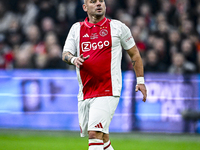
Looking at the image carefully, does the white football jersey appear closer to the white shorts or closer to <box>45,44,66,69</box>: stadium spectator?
the white shorts

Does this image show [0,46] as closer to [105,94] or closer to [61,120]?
[61,120]

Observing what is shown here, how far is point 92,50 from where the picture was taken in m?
5.47

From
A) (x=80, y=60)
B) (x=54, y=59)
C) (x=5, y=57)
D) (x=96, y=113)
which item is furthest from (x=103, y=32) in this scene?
(x=5, y=57)

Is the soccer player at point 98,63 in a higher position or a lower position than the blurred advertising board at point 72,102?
higher

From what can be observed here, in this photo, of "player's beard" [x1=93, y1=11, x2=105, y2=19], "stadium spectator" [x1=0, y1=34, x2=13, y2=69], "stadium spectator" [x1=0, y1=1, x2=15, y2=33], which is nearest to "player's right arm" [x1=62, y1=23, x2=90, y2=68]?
"player's beard" [x1=93, y1=11, x2=105, y2=19]

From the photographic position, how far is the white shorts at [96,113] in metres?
5.28

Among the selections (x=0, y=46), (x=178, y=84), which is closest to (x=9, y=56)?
(x=0, y=46)

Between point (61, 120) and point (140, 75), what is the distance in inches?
209

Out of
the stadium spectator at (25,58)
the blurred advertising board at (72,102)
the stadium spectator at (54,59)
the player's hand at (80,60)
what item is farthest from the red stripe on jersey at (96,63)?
the stadium spectator at (25,58)

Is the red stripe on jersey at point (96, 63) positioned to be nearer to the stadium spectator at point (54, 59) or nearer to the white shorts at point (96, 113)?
the white shorts at point (96, 113)

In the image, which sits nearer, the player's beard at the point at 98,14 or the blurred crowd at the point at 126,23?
the player's beard at the point at 98,14

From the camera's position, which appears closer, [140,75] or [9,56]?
[140,75]

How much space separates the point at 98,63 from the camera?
5434 millimetres

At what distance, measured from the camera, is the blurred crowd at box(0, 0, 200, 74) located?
10.9 metres
